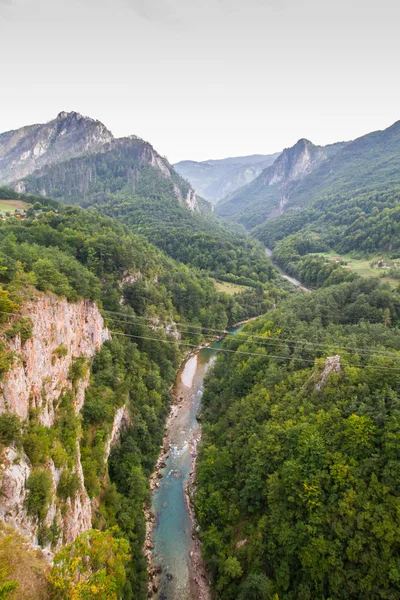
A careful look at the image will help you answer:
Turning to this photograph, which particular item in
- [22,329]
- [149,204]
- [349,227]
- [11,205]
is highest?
[149,204]

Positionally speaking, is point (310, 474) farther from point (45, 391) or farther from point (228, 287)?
point (228, 287)

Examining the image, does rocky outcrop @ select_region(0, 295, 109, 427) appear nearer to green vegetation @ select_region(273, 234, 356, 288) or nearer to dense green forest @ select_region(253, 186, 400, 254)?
green vegetation @ select_region(273, 234, 356, 288)

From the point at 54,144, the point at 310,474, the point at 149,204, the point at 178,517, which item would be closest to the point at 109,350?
the point at 178,517

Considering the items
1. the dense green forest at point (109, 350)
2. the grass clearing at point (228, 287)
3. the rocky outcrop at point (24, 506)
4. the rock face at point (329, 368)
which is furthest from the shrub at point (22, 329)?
the grass clearing at point (228, 287)

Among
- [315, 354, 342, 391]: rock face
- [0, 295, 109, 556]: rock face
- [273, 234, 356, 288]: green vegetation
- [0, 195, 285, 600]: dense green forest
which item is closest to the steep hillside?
[273, 234, 356, 288]: green vegetation

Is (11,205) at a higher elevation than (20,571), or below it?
higher
